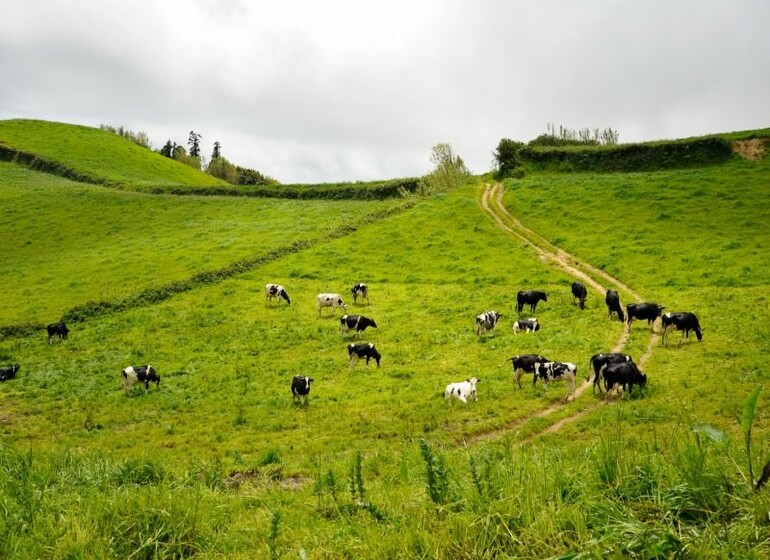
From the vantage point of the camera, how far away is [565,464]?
5.89 metres

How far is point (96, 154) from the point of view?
99.4 meters

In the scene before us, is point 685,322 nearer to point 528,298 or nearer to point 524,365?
point 524,365

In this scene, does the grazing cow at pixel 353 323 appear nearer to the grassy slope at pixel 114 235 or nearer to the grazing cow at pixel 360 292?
the grazing cow at pixel 360 292

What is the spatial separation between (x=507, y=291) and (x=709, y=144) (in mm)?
39074

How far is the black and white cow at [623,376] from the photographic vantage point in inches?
706

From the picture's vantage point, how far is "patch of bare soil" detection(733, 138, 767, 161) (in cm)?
5697

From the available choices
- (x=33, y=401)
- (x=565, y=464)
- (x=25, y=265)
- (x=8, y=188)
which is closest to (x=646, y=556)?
(x=565, y=464)

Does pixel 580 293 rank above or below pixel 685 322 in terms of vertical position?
above

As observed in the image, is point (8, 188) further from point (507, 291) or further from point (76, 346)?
point (507, 291)

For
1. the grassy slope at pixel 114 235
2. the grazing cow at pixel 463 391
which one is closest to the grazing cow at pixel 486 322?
the grazing cow at pixel 463 391

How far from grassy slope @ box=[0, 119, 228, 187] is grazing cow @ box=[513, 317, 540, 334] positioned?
225 ft

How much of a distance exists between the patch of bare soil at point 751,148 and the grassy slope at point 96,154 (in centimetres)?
7595

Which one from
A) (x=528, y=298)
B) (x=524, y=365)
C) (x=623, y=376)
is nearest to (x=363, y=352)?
(x=524, y=365)

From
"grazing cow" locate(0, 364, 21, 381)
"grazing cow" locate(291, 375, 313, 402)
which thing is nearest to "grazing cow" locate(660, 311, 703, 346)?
"grazing cow" locate(291, 375, 313, 402)
